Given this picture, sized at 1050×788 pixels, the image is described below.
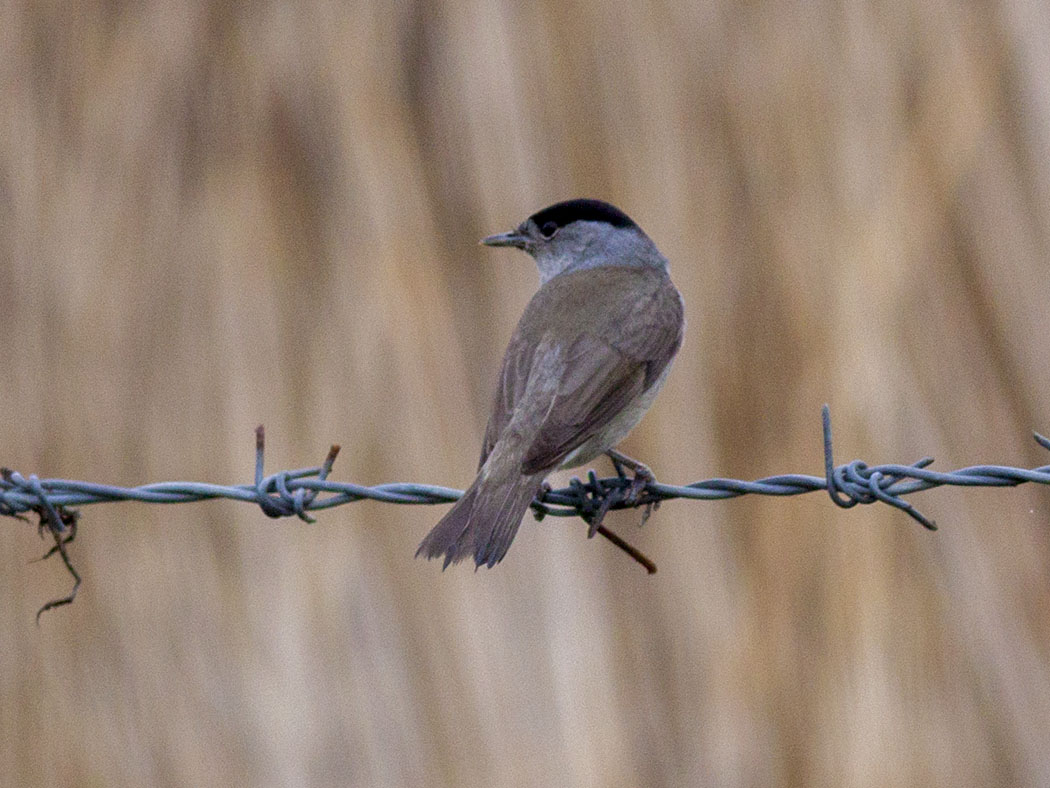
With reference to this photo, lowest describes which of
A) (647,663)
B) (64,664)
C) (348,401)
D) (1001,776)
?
(1001,776)

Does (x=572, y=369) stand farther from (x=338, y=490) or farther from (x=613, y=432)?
(x=338, y=490)

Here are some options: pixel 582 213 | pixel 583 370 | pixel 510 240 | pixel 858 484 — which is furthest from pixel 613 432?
pixel 510 240

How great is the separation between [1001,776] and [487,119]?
13.2ft

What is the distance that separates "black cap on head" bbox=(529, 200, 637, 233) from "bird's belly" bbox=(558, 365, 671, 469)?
105 centimetres

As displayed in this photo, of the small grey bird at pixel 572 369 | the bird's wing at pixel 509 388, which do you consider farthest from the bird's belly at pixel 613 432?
the bird's wing at pixel 509 388

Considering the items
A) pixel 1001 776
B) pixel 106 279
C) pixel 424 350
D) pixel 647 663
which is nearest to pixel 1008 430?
pixel 1001 776

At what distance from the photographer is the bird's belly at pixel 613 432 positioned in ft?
15.0

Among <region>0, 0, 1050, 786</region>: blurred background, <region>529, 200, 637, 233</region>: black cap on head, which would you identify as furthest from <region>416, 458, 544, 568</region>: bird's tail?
<region>0, 0, 1050, 786</region>: blurred background

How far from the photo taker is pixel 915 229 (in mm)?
6414

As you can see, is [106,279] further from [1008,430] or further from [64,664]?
[1008,430]

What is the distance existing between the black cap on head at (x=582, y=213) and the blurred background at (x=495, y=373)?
93 centimetres

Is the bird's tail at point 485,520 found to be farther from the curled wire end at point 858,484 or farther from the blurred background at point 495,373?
the blurred background at point 495,373

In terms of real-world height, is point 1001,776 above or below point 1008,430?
below

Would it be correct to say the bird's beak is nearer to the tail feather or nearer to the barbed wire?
the tail feather
